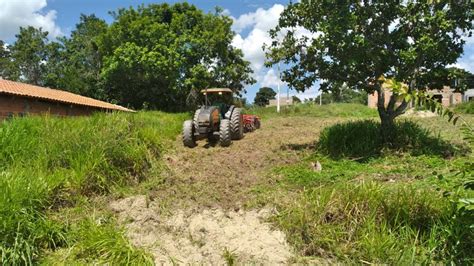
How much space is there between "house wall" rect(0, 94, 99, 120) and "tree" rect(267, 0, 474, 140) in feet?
33.4

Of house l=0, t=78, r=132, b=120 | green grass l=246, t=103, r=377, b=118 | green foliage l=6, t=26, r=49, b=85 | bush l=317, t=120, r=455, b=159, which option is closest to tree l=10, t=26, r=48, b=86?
green foliage l=6, t=26, r=49, b=85

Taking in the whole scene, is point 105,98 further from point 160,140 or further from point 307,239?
point 307,239

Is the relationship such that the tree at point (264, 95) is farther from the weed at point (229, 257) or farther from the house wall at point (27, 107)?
the weed at point (229, 257)

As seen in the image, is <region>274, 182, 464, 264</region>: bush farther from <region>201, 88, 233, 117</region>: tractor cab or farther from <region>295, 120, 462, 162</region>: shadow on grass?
<region>201, 88, 233, 117</region>: tractor cab

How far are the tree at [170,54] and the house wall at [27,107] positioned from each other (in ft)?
19.4

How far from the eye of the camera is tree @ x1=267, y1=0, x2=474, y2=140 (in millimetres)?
7902

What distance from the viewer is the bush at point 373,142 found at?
27.1 feet

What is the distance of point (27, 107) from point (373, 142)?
14851 mm

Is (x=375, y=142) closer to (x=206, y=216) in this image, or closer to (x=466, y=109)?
(x=206, y=216)

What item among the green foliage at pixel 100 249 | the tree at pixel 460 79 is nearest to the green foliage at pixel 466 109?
the tree at pixel 460 79

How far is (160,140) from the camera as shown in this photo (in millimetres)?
8828


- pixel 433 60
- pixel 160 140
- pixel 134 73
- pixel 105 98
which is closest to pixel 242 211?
pixel 160 140

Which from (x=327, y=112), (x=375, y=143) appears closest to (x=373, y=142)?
(x=375, y=143)

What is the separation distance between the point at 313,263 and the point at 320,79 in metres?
5.45
